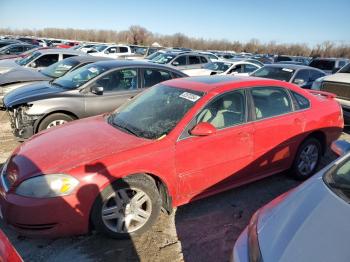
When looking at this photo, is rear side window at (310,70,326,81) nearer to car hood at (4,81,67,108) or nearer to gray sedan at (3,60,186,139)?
gray sedan at (3,60,186,139)

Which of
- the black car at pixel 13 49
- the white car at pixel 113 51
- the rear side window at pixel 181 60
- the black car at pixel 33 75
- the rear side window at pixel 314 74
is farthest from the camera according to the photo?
the white car at pixel 113 51

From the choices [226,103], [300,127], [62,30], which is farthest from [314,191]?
[62,30]

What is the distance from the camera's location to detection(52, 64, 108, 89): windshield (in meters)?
6.48

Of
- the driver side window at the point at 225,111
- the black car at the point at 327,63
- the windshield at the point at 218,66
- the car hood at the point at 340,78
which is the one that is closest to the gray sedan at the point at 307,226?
the driver side window at the point at 225,111

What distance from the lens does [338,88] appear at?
779 centimetres

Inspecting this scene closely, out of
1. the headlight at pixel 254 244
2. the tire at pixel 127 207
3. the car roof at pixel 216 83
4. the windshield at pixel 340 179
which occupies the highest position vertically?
the car roof at pixel 216 83

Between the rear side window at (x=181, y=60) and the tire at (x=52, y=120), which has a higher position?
the rear side window at (x=181, y=60)

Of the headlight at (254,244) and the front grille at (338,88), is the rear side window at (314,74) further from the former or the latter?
the headlight at (254,244)

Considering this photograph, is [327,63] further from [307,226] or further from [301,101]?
[307,226]

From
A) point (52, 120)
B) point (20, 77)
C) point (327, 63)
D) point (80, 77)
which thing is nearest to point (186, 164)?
point (52, 120)

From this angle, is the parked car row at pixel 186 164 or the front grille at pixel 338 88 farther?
the front grille at pixel 338 88

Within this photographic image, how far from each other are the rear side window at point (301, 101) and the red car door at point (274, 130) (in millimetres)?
114

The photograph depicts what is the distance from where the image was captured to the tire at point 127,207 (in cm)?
313

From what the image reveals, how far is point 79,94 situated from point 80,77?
68 centimetres
